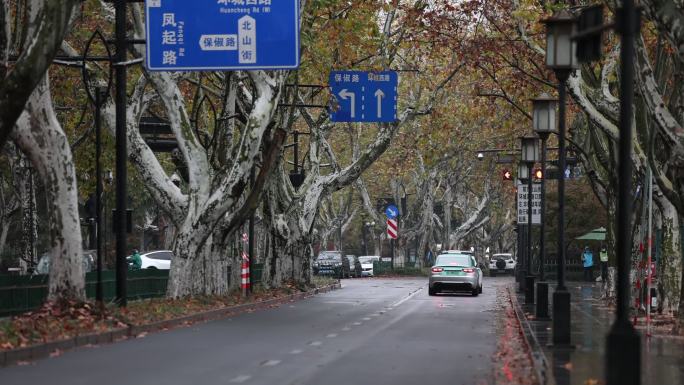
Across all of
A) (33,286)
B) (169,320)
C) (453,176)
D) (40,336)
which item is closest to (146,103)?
(33,286)

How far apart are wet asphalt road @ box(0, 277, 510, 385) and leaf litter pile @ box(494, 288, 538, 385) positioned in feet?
0.65

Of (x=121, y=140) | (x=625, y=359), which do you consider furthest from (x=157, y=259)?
(x=625, y=359)

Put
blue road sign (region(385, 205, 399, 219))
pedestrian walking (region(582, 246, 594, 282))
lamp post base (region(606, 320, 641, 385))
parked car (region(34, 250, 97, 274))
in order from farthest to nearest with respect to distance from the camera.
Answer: blue road sign (region(385, 205, 399, 219)) < pedestrian walking (region(582, 246, 594, 282)) < parked car (region(34, 250, 97, 274)) < lamp post base (region(606, 320, 641, 385))

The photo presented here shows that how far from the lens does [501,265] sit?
8569 centimetres


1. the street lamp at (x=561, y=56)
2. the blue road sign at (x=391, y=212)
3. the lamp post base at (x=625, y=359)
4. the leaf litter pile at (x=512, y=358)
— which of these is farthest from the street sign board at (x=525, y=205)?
the lamp post base at (x=625, y=359)

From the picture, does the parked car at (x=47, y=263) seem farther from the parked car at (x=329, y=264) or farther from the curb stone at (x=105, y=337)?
the parked car at (x=329, y=264)

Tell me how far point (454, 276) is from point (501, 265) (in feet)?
135

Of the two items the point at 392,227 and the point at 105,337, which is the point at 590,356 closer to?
the point at 105,337

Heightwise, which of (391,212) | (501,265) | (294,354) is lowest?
(501,265)

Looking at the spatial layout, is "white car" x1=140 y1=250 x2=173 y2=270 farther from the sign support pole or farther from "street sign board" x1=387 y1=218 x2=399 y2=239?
the sign support pole

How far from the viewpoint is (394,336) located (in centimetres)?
2289

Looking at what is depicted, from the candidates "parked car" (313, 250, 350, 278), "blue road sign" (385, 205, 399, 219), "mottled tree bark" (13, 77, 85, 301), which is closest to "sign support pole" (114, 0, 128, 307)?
"mottled tree bark" (13, 77, 85, 301)

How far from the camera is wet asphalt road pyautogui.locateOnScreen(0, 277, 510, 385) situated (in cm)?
1505

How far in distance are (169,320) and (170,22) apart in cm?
606
